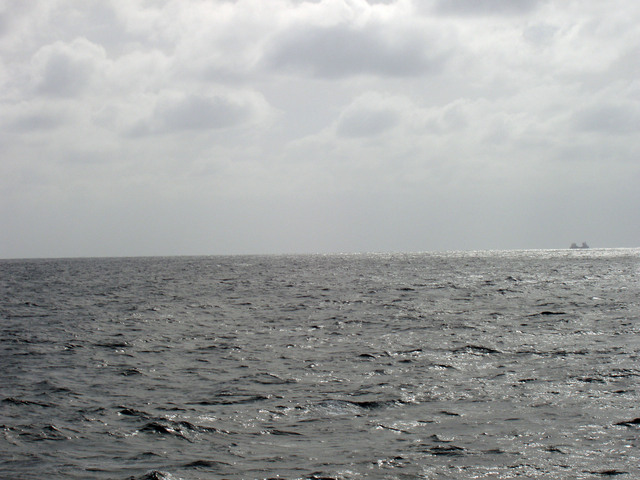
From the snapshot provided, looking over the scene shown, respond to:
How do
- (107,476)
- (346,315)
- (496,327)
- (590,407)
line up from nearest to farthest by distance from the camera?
(107,476) < (590,407) < (496,327) < (346,315)

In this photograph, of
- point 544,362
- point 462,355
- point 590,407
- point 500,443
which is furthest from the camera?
point 462,355

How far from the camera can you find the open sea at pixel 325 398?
500 inches

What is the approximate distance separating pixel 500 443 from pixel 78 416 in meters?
10.7

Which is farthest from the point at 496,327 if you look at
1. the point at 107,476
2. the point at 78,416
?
the point at 107,476

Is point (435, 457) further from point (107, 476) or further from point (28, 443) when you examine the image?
point (28, 443)

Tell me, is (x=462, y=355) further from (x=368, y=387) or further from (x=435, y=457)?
(x=435, y=457)

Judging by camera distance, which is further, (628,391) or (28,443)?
(628,391)

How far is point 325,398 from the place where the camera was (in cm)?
1817

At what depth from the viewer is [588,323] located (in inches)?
1344

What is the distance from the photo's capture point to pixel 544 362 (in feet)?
75.1

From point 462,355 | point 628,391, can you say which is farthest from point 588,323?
point 628,391

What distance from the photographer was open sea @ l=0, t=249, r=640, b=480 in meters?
12.7

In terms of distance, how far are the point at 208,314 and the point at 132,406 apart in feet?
84.7

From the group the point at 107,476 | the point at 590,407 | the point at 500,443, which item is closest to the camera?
the point at 107,476
